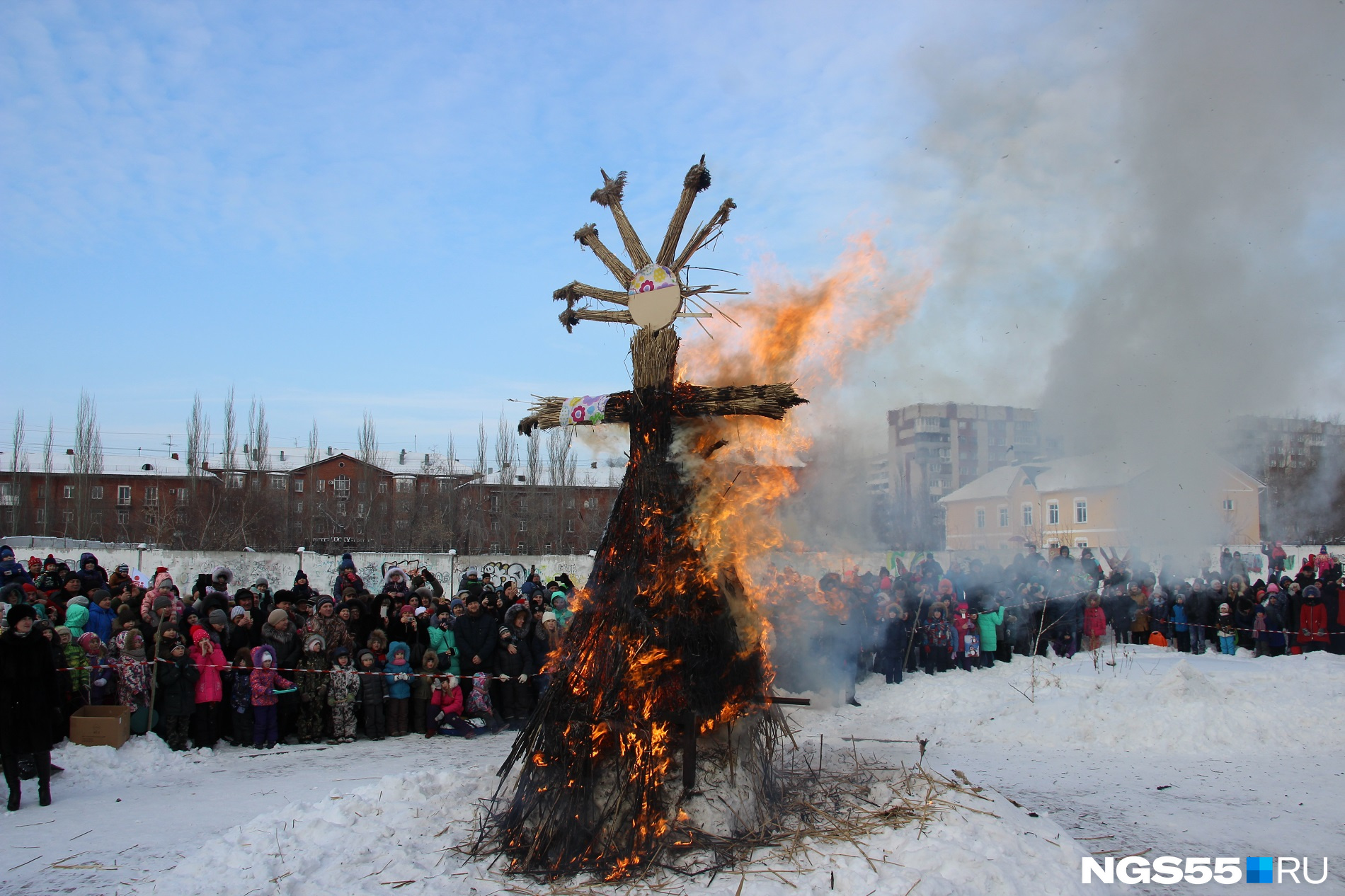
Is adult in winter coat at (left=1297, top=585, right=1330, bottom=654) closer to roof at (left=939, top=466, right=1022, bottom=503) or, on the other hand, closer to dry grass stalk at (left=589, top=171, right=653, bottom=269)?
roof at (left=939, top=466, right=1022, bottom=503)

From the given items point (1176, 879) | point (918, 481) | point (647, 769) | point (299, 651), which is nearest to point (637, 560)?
point (647, 769)

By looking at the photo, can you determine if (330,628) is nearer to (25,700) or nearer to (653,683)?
(25,700)

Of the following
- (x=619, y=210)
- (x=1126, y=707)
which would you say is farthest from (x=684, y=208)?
(x=1126, y=707)

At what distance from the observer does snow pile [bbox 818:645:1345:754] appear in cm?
977

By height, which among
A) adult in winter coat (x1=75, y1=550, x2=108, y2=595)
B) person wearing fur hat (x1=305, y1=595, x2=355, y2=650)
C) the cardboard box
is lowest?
the cardboard box

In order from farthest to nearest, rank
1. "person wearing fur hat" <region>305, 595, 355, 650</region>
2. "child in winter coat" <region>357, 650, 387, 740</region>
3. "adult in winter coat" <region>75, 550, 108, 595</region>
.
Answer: "adult in winter coat" <region>75, 550, 108, 595</region>, "person wearing fur hat" <region>305, 595, 355, 650</region>, "child in winter coat" <region>357, 650, 387, 740</region>

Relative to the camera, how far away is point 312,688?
34.9 ft

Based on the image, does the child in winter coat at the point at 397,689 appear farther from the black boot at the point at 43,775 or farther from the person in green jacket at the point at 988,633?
the person in green jacket at the point at 988,633

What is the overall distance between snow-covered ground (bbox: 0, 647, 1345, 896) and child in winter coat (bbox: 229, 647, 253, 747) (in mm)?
252

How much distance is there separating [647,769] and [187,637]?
7.63 meters

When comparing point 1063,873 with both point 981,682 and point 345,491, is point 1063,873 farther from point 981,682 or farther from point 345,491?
point 345,491

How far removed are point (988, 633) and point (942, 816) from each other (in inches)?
373

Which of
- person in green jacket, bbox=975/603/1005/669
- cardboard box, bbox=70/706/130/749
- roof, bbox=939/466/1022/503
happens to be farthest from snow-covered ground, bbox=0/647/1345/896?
roof, bbox=939/466/1022/503

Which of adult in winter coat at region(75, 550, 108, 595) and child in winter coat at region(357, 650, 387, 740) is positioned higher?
adult in winter coat at region(75, 550, 108, 595)
